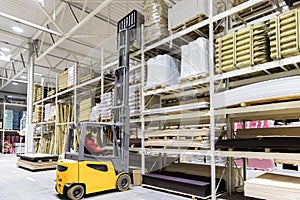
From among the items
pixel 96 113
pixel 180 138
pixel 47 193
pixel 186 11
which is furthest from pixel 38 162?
pixel 186 11

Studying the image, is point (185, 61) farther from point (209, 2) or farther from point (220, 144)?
point (220, 144)

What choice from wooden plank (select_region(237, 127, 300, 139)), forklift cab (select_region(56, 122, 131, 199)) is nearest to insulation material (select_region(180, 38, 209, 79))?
wooden plank (select_region(237, 127, 300, 139))

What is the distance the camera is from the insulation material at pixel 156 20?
625cm

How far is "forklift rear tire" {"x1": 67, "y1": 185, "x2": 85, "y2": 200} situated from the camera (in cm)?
471

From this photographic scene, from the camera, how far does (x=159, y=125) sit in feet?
24.7

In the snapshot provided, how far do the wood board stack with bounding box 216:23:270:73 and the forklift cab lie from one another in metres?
2.93

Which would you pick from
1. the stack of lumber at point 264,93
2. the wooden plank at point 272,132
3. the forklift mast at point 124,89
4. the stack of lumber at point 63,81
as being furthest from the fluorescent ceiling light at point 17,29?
the wooden plank at point 272,132

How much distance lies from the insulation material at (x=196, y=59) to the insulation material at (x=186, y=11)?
2.14ft

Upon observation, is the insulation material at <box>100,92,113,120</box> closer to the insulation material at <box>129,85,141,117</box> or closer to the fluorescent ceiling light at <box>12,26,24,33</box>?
the insulation material at <box>129,85,141,117</box>

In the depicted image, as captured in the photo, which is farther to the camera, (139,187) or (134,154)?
(134,154)

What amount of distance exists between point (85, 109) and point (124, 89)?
3857mm

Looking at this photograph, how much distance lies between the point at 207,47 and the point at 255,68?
47.6 inches

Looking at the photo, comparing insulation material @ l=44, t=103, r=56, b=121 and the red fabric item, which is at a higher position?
insulation material @ l=44, t=103, r=56, b=121

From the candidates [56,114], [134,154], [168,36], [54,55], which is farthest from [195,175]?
[54,55]
